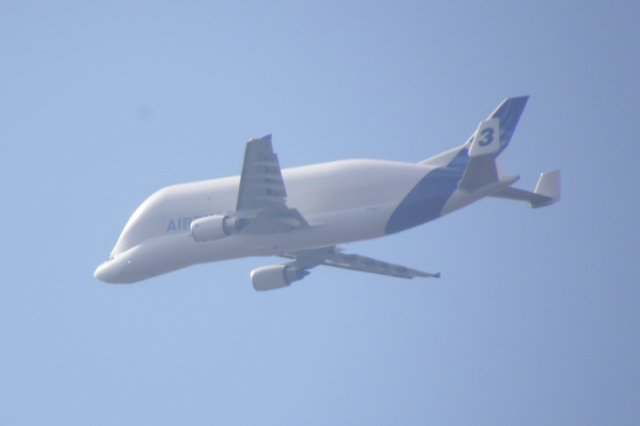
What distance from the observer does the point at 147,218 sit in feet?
150

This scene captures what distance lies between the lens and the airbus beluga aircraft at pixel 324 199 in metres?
38.9

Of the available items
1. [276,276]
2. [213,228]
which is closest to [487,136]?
[213,228]

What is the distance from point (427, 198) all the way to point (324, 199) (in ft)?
14.9

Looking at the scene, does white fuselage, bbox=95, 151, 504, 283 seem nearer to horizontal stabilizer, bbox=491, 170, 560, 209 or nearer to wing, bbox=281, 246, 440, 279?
horizontal stabilizer, bbox=491, 170, 560, 209

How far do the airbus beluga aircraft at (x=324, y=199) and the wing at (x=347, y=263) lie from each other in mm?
3401

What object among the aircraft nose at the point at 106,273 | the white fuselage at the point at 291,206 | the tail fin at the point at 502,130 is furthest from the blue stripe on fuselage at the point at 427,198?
the aircraft nose at the point at 106,273

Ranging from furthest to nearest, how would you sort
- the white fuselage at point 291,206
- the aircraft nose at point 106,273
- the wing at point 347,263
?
1. the wing at point 347,263
2. the aircraft nose at point 106,273
3. the white fuselage at point 291,206

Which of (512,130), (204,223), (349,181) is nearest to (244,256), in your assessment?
(204,223)

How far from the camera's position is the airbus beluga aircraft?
128 feet

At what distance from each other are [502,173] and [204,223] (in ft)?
42.7

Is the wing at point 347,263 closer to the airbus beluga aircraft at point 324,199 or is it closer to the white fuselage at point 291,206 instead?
the airbus beluga aircraft at point 324,199

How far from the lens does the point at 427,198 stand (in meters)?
40.5

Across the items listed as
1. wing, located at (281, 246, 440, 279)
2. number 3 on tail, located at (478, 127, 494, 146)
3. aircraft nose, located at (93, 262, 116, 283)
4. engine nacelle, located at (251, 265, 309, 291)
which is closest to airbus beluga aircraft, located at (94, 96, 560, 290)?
number 3 on tail, located at (478, 127, 494, 146)

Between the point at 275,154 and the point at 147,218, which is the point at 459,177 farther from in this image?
the point at 147,218
